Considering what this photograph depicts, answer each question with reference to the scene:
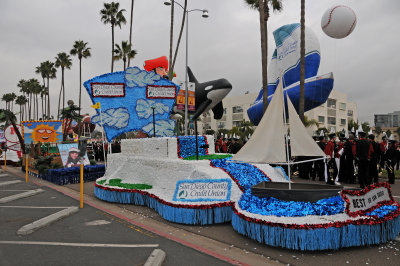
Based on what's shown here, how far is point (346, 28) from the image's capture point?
33.2 ft

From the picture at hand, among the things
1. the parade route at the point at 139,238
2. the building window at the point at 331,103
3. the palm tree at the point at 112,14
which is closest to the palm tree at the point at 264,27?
the parade route at the point at 139,238

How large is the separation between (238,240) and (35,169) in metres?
15.6

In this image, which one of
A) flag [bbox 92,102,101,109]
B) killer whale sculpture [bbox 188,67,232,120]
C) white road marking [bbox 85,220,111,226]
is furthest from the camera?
killer whale sculpture [bbox 188,67,232,120]

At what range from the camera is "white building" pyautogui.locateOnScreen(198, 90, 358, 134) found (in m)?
60.2

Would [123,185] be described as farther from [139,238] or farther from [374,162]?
[374,162]

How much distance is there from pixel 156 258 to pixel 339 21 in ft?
31.1

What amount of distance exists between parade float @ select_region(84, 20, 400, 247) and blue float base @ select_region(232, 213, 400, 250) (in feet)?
0.05

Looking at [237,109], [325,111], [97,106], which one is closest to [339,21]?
[97,106]

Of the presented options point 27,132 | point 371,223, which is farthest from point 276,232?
point 27,132

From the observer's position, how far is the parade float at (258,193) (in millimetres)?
4844

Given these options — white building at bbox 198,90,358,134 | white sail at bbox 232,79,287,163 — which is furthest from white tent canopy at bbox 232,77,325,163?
white building at bbox 198,90,358,134

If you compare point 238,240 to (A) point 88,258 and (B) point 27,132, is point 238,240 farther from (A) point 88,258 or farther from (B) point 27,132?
(B) point 27,132

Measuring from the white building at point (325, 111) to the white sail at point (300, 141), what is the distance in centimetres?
5348

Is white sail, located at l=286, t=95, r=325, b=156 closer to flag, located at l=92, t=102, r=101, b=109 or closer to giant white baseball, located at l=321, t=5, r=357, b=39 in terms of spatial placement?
giant white baseball, located at l=321, t=5, r=357, b=39
